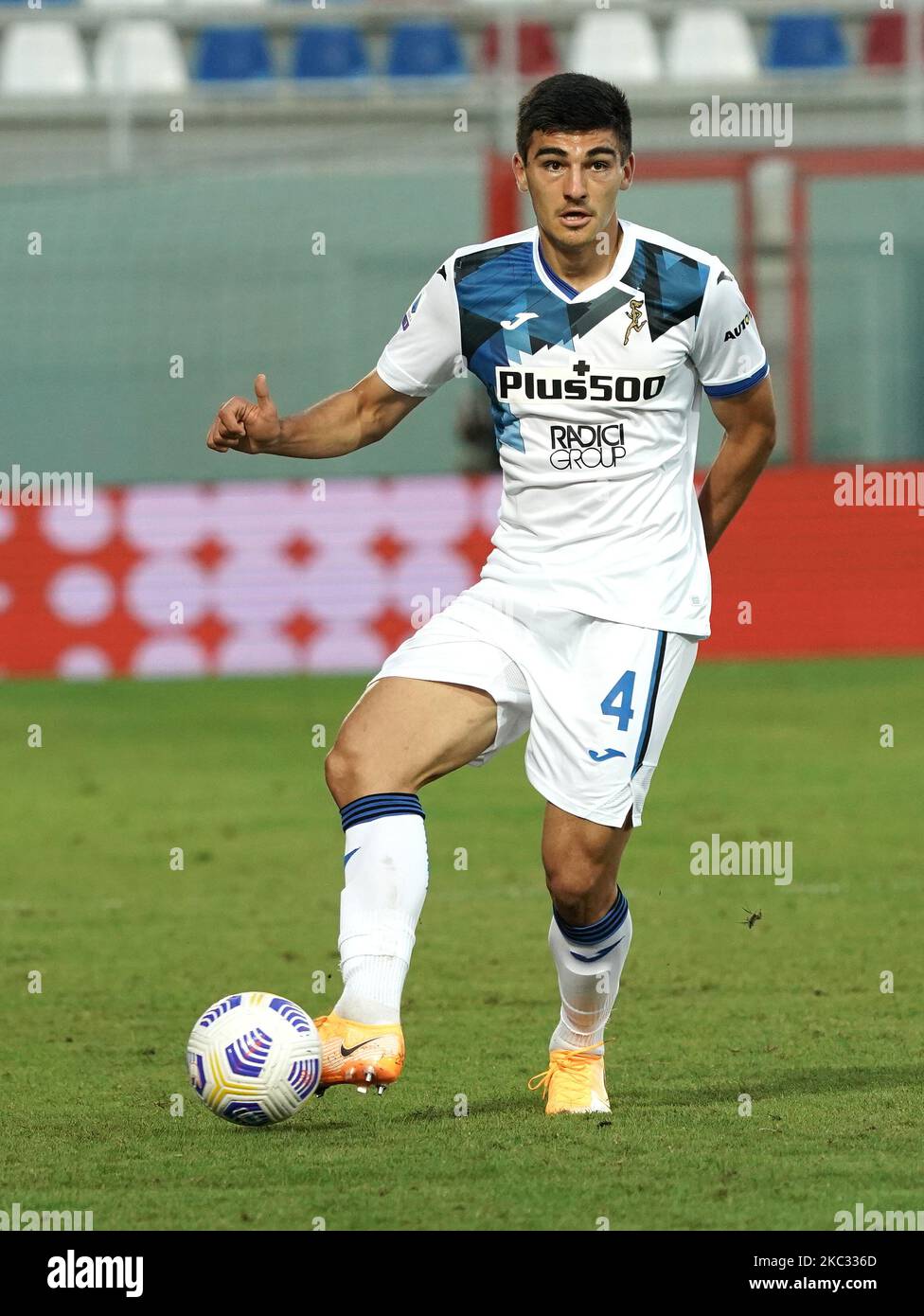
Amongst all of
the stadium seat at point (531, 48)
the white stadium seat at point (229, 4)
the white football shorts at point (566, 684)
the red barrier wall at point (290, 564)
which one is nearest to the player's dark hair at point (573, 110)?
the white football shorts at point (566, 684)

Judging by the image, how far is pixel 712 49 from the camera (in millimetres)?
21172

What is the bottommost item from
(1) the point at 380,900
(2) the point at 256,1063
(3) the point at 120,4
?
(2) the point at 256,1063

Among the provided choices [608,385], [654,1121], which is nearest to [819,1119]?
[654,1121]

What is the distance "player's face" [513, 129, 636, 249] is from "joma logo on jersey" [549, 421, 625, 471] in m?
0.40

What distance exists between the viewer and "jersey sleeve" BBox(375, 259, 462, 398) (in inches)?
205

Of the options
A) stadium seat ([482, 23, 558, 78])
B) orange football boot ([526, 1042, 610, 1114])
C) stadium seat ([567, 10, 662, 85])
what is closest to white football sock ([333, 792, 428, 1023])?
orange football boot ([526, 1042, 610, 1114])

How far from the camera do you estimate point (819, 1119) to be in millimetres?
5035

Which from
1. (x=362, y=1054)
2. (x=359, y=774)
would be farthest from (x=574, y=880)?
(x=362, y=1054)

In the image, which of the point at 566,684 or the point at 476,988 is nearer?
the point at 566,684

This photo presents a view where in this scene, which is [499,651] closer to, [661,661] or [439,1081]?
[661,661]

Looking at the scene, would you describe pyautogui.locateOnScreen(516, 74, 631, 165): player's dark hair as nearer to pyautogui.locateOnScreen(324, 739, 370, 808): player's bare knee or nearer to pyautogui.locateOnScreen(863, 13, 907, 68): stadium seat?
pyautogui.locateOnScreen(324, 739, 370, 808): player's bare knee

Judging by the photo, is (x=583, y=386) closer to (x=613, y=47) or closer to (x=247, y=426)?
(x=247, y=426)

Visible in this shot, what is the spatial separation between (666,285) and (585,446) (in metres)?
0.40

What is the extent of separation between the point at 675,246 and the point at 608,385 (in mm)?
377
